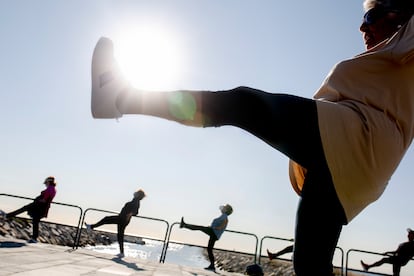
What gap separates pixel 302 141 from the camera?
1.25 metres

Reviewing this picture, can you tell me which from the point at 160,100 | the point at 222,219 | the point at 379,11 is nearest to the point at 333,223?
the point at 160,100

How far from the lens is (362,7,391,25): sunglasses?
5.20 feet

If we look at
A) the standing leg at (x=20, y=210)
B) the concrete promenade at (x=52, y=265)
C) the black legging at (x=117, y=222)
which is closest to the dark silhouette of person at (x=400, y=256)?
the concrete promenade at (x=52, y=265)

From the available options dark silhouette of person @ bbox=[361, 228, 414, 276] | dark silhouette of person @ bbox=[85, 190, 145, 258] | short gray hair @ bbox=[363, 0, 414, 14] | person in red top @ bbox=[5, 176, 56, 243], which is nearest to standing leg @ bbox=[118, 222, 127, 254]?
dark silhouette of person @ bbox=[85, 190, 145, 258]

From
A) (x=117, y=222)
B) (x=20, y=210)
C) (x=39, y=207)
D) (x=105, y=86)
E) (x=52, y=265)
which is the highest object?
(x=105, y=86)

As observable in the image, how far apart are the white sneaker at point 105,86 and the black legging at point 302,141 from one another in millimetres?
327

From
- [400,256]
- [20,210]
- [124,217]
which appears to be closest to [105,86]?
[124,217]

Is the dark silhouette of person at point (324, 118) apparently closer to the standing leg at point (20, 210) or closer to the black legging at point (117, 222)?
A: the black legging at point (117, 222)

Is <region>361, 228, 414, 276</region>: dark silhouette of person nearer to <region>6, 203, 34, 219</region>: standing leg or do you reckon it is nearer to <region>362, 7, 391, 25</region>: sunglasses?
<region>6, 203, 34, 219</region>: standing leg

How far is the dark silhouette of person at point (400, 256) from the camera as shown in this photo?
10.1 meters

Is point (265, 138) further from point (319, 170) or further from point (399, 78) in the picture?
point (399, 78)

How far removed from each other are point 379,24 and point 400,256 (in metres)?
10.7

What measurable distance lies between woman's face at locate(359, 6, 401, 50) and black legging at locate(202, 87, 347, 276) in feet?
2.21

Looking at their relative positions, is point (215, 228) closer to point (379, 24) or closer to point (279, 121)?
point (379, 24)
